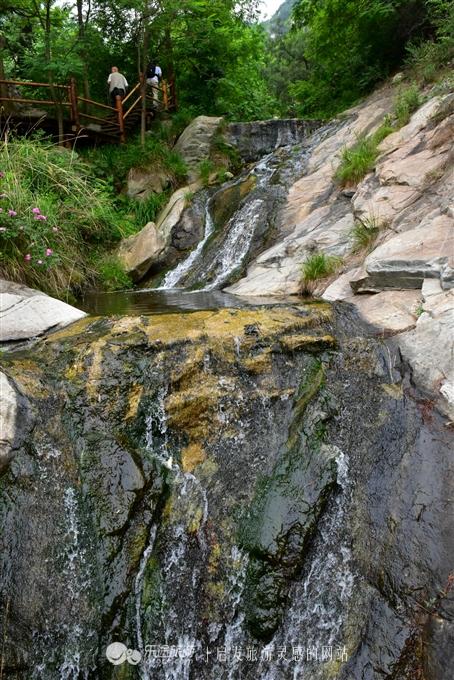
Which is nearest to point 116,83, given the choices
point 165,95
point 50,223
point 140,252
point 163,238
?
point 165,95

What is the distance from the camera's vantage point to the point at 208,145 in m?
10.8

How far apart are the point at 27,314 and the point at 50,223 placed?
2022mm

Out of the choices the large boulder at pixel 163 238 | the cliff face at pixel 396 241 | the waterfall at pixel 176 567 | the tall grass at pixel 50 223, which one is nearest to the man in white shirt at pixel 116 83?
the large boulder at pixel 163 238

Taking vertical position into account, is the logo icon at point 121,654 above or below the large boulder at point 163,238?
below

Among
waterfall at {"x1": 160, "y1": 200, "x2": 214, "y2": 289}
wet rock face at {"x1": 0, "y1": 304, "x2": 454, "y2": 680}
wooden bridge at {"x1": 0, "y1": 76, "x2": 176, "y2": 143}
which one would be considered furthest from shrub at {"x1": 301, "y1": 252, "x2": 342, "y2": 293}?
wooden bridge at {"x1": 0, "y1": 76, "x2": 176, "y2": 143}

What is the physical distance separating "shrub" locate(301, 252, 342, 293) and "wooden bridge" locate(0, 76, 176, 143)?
602 cm

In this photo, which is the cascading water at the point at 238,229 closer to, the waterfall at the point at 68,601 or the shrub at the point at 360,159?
the shrub at the point at 360,159

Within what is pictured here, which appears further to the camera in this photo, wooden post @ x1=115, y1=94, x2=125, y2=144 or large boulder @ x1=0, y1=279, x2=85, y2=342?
wooden post @ x1=115, y1=94, x2=125, y2=144

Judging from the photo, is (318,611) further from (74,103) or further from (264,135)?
(264,135)

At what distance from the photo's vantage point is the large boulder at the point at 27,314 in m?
4.10

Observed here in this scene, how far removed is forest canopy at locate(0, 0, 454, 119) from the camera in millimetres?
9469

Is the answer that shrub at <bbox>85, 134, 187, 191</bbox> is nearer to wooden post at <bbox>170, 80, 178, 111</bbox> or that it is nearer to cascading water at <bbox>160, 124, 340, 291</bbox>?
cascading water at <bbox>160, 124, 340, 291</bbox>

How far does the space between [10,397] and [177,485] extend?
1.22 m

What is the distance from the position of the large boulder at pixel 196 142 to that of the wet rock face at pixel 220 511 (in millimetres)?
7716
